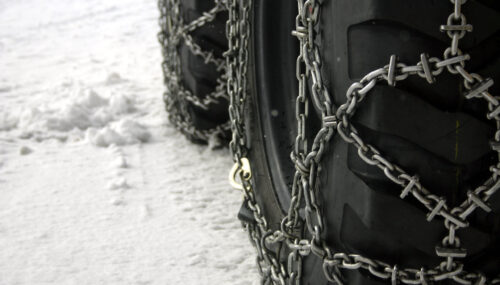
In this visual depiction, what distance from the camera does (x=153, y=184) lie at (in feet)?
6.60

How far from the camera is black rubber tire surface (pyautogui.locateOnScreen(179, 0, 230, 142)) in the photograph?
2.04 m

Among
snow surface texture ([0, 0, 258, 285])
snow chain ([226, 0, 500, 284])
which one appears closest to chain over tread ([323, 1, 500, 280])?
snow chain ([226, 0, 500, 284])

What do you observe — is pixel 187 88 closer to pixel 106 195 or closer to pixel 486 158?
pixel 106 195

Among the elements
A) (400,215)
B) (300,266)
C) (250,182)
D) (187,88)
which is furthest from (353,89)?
(187,88)

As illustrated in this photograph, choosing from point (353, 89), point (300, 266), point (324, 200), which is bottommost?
point (300, 266)

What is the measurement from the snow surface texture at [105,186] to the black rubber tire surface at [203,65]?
147mm

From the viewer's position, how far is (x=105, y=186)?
1.99m

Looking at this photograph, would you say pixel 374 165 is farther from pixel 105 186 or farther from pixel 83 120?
pixel 83 120

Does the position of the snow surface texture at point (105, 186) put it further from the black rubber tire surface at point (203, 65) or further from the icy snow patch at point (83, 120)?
the black rubber tire surface at point (203, 65)

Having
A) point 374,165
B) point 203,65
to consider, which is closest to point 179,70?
point 203,65

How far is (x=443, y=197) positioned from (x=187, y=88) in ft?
4.82

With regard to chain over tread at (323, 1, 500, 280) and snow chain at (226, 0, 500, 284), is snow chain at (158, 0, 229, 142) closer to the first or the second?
snow chain at (226, 0, 500, 284)

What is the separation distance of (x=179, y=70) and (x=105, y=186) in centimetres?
55

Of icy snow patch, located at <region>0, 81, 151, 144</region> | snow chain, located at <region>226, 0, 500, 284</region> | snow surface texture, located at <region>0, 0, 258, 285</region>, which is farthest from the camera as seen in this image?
icy snow patch, located at <region>0, 81, 151, 144</region>
